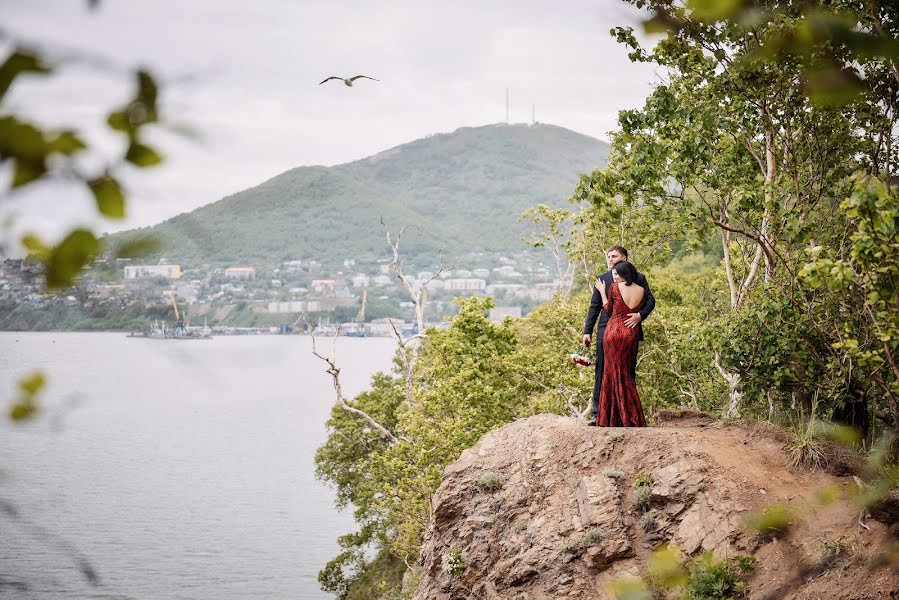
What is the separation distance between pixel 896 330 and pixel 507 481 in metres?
5.26

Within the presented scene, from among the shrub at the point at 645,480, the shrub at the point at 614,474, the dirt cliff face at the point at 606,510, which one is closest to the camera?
the dirt cliff face at the point at 606,510

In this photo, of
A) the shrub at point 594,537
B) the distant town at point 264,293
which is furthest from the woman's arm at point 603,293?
the distant town at point 264,293

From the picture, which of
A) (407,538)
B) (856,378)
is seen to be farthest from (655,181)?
(407,538)

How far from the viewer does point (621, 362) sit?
36.2 ft

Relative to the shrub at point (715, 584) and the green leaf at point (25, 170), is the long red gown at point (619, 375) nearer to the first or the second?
the shrub at point (715, 584)

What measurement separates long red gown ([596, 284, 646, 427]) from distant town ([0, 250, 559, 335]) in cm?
433

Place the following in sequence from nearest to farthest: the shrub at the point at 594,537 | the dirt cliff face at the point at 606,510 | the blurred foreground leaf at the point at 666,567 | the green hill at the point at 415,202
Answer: the blurred foreground leaf at the point at 666,567 < the dirt cliff face at the point at 606,510 < the shrub at the point at 594,537 < the green hill at the point at 415,202

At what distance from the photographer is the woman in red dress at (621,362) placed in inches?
433

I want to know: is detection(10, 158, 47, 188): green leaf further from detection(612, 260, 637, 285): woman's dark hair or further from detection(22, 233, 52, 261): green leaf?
detection(612, 260, 637, 285): woman's dark hair

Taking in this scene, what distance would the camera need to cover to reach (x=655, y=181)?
1271 cm

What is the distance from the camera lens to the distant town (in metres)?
1.88

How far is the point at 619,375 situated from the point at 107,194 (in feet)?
33.2

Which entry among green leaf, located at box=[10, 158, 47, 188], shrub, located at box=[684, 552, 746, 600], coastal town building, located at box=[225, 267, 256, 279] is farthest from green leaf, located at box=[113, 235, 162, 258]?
coastal town building, located at box=[225, 267, 256, 279]

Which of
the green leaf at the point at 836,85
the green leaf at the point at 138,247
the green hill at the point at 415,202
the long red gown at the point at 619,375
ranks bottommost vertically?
the long red gown at the point at 619,375
